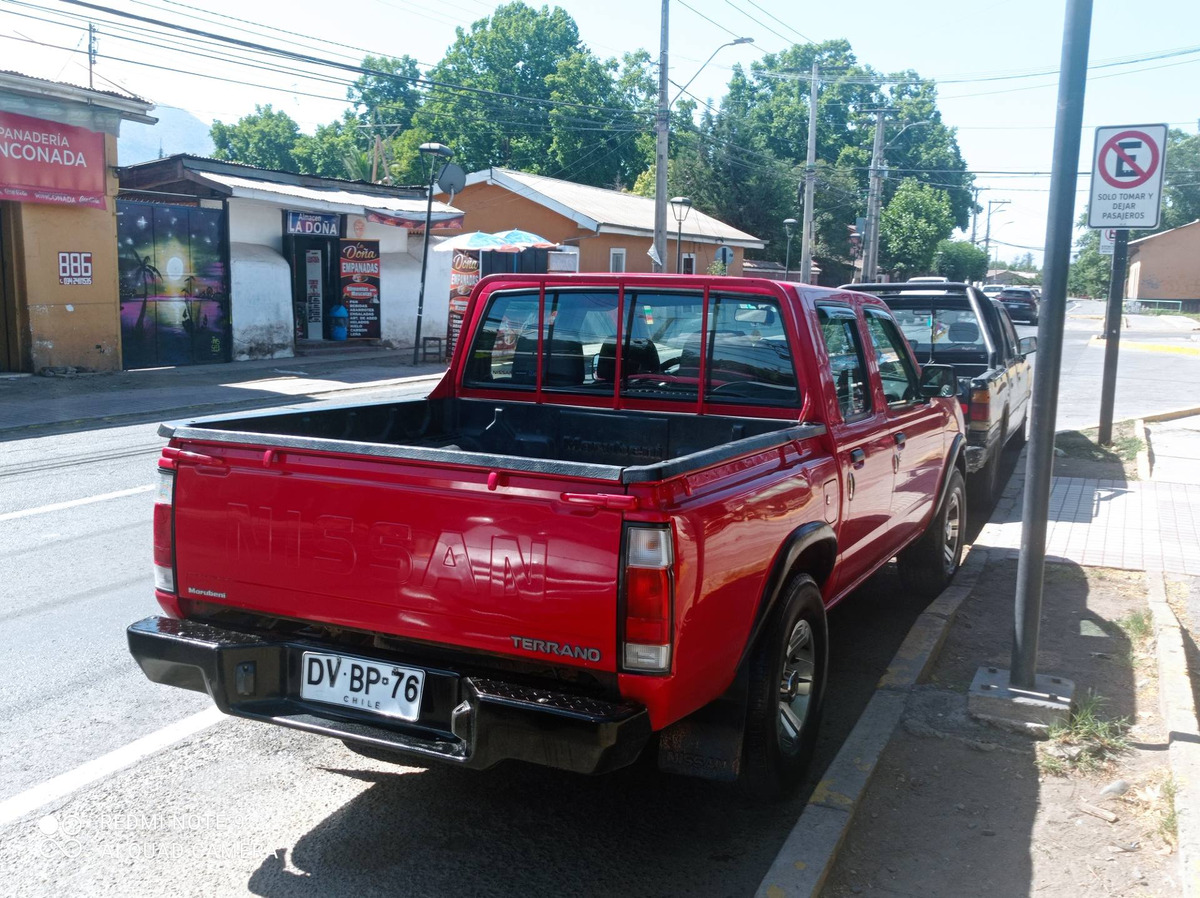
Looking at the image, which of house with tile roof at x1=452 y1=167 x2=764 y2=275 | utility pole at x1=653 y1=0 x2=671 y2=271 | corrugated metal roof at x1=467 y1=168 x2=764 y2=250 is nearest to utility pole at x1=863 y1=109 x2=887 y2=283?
corrugated metal roof at x1=467 y1=168 x2=764 y2=250

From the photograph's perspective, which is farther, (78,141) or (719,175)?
(719,175)

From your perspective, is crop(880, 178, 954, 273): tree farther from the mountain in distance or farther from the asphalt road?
the asphalt road

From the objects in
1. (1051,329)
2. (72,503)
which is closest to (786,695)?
(1051,329)

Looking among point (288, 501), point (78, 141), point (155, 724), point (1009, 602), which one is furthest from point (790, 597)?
point (78, 141)

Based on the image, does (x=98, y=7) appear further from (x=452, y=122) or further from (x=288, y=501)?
(x=452, y=122)

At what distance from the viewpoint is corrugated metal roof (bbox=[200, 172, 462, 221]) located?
19.2m

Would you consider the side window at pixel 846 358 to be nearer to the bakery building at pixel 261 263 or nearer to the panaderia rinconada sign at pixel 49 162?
the panaderia rinconada sign at pixel 49 162

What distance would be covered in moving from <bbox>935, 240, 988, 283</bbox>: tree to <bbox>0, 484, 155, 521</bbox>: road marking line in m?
68.2

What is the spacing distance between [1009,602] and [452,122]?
205 ft

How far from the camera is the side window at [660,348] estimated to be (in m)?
4.84

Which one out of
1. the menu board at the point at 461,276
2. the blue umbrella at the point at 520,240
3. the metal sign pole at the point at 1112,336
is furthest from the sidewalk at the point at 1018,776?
the menu board at the point at 461,276

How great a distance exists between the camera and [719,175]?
179 feet

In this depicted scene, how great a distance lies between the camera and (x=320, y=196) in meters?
21.1

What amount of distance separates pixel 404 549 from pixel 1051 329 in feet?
9.27
